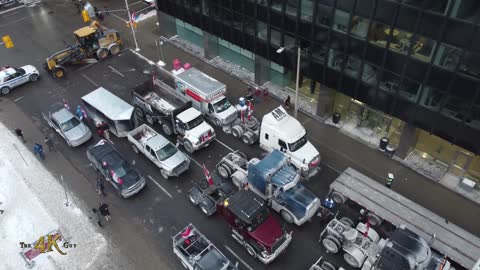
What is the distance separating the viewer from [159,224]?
24719mm

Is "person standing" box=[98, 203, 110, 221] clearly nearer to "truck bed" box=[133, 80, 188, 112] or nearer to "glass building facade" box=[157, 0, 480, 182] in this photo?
"truck bed" box=[133, 80, 188, 112]

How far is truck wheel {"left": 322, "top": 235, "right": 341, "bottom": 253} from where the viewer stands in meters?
22.1

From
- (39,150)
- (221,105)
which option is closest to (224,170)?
(221,105)

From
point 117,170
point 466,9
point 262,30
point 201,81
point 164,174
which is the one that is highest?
point 466,9

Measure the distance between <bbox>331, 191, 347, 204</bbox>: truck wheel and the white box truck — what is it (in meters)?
10.7

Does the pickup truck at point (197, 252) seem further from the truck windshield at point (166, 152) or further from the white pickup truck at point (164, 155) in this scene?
the truck windshield at point (166, 152)

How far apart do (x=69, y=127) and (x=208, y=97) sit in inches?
438

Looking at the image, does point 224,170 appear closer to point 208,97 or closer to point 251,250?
point 251,250

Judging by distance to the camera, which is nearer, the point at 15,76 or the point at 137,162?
the point at 137,162

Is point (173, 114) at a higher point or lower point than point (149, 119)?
higher

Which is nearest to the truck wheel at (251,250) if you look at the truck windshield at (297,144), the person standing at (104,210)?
the truck windshield at (297,144)

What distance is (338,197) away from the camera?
80.3 feet

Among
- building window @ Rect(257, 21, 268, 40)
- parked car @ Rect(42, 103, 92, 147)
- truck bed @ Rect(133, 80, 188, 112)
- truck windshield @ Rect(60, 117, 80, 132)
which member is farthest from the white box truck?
truck windshield @ Rect(60, 117, 80, 132)

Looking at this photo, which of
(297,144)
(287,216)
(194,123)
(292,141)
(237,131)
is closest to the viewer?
(287,216)
